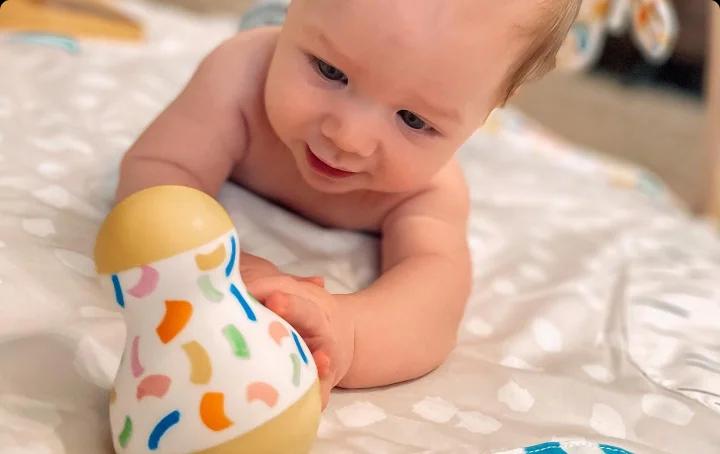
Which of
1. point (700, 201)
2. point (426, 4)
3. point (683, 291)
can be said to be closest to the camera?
point (426, 4)

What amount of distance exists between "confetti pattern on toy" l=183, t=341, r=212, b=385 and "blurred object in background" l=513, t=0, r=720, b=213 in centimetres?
189

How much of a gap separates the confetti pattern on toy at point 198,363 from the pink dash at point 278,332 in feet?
0.13

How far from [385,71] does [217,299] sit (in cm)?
22

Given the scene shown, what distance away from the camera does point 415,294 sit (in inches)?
24.2

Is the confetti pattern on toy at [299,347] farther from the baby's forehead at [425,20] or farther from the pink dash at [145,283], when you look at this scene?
the baby's forehead at [425,20]

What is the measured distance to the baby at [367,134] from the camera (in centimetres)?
54

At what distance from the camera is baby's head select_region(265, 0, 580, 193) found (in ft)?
1.77

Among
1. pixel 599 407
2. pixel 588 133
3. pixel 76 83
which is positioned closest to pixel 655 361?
pixel 599 407

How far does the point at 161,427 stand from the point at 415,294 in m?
0.27

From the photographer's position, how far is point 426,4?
54cm

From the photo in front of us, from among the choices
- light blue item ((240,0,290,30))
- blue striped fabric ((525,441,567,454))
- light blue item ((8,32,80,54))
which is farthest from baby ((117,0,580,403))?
light blue item ((8,32,80,54))

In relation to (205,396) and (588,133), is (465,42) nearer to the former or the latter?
(205,396)

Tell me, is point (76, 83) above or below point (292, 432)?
below

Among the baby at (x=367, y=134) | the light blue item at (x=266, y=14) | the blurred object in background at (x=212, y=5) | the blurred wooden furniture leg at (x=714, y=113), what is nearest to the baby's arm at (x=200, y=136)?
the baby at (x=367, y=134)
